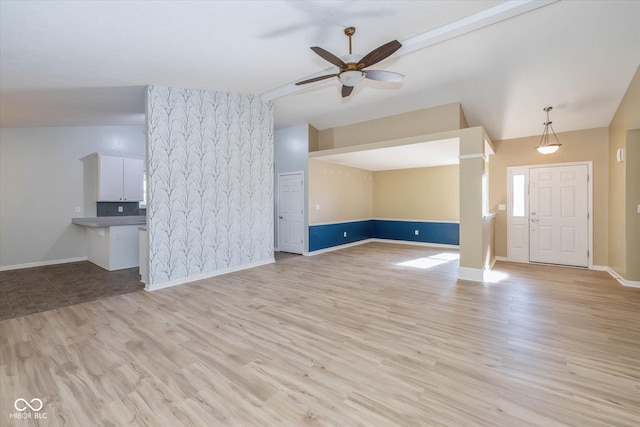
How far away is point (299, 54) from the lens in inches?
146

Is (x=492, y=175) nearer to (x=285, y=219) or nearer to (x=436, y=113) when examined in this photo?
(x=436, y=113)

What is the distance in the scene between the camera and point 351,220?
27.3 feet

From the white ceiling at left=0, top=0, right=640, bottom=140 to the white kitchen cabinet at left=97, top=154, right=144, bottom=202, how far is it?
111cm

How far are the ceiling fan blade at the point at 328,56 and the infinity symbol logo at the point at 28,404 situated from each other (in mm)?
3472

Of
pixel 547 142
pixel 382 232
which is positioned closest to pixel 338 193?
pixel 382 232

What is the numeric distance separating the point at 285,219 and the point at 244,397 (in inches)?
219

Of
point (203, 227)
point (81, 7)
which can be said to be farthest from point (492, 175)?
point (81, 7)

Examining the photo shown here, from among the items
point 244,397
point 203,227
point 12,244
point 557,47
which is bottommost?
point 244,397

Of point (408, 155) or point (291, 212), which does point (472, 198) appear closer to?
point (408, 155)

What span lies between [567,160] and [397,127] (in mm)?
3414

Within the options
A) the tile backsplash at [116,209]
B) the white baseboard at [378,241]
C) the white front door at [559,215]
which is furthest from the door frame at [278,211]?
the white front door at [559,215]

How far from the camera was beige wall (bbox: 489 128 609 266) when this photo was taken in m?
5.22

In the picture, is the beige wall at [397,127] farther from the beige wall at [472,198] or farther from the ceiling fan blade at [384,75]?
the ceiling fan blade at [384,75]

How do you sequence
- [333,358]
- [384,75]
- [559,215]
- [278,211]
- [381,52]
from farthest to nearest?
[278,211] → [559,215] → [384,75] → [381,52] → [333,358]
